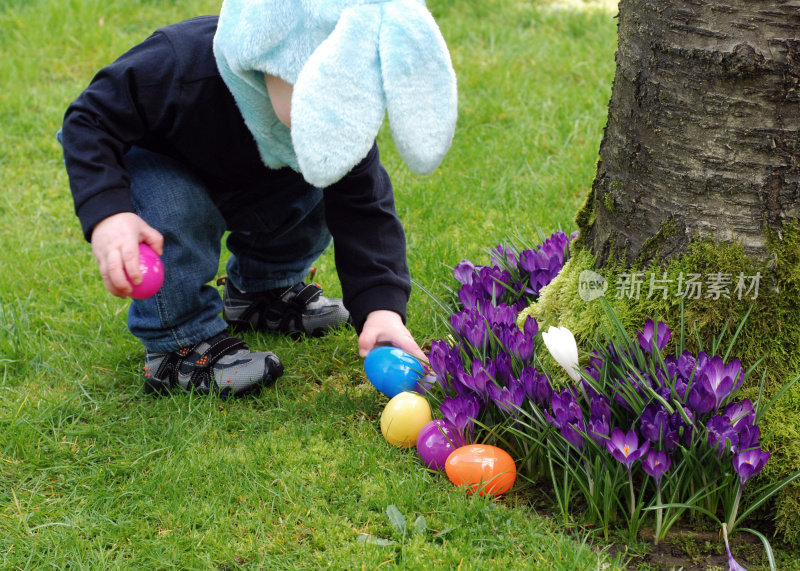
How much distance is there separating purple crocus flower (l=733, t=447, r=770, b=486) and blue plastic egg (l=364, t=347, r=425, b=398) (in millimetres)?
845

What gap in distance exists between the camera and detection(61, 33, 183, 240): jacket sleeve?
2166 millimetres

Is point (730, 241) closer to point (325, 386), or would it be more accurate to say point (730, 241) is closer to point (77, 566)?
point (325, 386)

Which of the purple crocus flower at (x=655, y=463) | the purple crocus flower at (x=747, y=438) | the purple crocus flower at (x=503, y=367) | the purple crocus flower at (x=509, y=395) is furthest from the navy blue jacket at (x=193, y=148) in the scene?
the purple crocus flower at (x=747, y=438)

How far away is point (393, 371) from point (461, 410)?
279 millimetres

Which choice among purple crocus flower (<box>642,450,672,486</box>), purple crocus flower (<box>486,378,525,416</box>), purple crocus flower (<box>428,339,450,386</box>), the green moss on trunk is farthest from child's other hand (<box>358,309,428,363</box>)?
purple crocus flower (<box>642,450,672,486</box>)

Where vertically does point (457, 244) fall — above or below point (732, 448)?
below

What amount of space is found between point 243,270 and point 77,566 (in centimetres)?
126

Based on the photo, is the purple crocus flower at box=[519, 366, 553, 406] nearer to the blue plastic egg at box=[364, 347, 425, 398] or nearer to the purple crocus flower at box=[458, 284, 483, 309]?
the blue plastic egg at box=[364, 347, 425, 398]

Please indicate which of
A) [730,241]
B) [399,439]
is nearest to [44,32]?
[399,439]

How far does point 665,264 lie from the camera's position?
2.08 metres

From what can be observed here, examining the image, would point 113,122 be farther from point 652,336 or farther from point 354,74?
point 652,336

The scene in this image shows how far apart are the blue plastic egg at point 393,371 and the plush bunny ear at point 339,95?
660 millimetres

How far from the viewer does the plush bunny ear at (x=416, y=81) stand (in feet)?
5.76

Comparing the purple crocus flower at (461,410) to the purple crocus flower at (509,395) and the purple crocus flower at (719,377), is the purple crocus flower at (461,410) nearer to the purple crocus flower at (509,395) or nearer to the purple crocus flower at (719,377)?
the purple crocus flower at (509,395)
